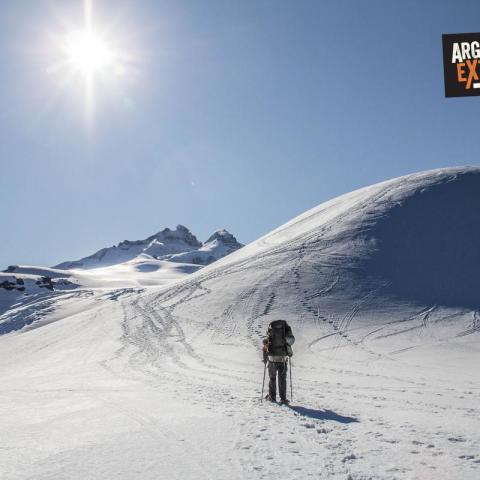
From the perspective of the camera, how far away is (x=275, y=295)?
34594mm

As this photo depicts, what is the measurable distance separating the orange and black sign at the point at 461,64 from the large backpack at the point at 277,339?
819 centimetres

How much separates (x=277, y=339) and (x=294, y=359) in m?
10.0

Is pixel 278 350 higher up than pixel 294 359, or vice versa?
pixel 278 350

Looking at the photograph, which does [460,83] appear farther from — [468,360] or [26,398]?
[26,398]

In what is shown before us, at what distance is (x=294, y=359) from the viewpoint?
20.6 meters

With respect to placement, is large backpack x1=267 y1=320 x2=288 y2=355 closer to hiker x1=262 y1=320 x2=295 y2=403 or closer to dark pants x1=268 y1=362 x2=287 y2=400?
hiker x1=262 y1=320 x2=295 y2=403

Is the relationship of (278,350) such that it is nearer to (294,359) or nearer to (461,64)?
(461,64)

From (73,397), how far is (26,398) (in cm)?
157

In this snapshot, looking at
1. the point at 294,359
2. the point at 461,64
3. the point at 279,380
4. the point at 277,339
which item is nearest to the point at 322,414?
the point at 279,380

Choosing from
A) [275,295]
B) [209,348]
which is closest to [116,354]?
[209,348]

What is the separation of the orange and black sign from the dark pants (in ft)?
29.5

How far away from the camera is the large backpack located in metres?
11.1

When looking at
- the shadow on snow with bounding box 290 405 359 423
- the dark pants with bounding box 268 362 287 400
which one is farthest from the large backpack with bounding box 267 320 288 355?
the shadow on snow with bounding box 290 405 359 423

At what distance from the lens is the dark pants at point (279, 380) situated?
10609mm
